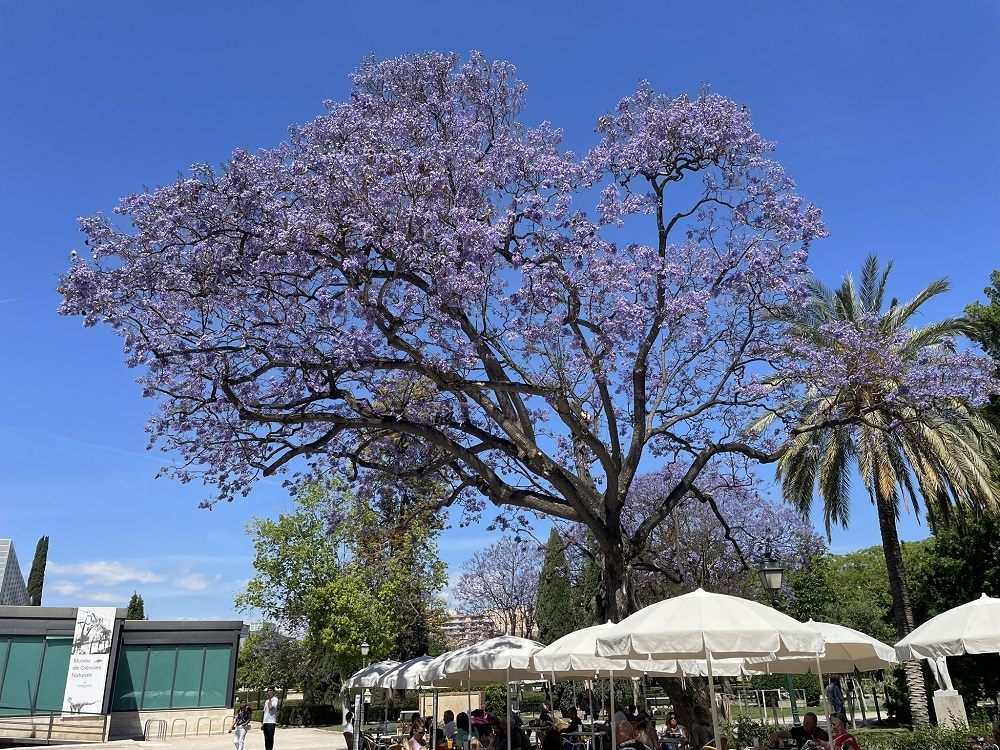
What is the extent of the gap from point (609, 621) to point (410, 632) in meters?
25.4

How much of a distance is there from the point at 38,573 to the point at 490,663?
57056mm

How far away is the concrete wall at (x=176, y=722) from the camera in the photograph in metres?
26.9

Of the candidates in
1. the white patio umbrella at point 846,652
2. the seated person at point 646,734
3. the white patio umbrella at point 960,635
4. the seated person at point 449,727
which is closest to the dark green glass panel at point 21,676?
the seated person at point 449,727

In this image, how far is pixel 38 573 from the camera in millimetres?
57094

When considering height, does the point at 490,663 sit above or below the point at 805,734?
above

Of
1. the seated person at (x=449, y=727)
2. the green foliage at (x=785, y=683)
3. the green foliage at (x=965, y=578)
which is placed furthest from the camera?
the green foliage at (x=785, y=683)

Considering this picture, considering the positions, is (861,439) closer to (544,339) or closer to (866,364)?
(866,364)

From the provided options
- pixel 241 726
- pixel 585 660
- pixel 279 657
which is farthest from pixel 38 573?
pixel 585 660

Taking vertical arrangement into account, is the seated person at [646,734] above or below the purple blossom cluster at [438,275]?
below

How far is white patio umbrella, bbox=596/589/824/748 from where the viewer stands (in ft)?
25.2

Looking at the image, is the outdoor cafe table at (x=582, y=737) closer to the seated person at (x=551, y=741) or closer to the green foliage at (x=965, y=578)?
the seated person at (x=551, y=741)

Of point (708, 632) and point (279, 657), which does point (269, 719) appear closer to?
point (708, 632)

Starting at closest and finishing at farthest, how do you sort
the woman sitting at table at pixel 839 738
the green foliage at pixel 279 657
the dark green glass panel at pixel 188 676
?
the woman sitting at table at pixel 839 738, the dark green glass panel at pixel 188 676, the green foliage at pixel 279 657

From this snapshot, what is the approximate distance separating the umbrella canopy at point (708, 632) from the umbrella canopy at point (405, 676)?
7356mm
